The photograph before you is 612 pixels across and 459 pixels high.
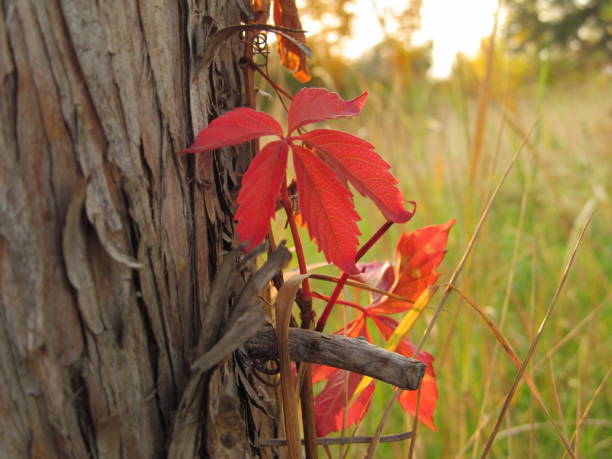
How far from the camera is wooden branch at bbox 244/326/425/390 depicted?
41 centimetres

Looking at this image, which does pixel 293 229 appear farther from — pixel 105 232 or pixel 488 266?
pixel 488 266

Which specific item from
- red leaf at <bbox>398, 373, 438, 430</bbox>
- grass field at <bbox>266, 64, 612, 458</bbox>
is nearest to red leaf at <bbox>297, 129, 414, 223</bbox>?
red leaf at <bbox>398, 373, 438, 430</bbox>

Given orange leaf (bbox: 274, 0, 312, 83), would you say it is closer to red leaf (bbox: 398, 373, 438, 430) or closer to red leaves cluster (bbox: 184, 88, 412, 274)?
red leaves cluster (bbox: 184, 88, 412, 274)

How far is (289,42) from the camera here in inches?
20.8

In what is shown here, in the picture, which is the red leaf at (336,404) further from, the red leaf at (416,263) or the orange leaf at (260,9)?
the orange leaf at (260,9)

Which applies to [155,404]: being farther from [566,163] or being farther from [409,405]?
[566,163]

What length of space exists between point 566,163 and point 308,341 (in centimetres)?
369

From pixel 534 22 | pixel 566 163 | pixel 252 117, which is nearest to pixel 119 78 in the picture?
pixel 252 117

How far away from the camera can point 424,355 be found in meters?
0.56

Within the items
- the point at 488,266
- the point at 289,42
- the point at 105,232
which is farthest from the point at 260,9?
the point at 488,266

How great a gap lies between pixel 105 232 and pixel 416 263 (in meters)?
0.31

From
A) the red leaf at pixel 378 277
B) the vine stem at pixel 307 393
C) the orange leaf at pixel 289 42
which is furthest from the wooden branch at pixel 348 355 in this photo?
the orange leaf at pixel 289 42

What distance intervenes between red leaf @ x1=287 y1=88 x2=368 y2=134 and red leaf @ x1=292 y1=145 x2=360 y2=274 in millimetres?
25

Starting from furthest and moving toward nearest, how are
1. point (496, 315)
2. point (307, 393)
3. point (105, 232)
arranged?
point (496, 315), point (307, 393), point (105, 232)
